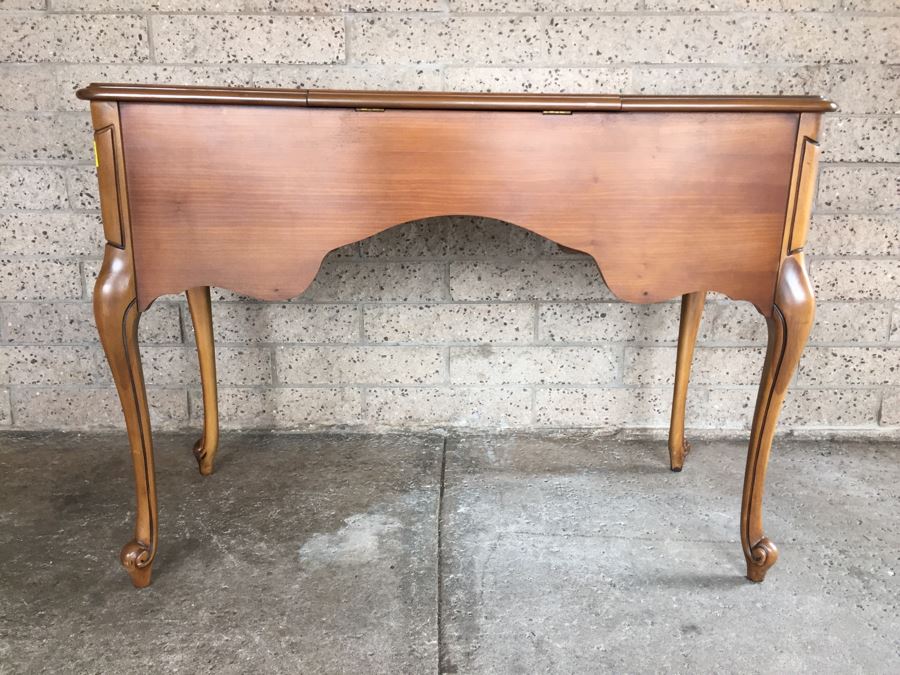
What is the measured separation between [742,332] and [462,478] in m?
0.93

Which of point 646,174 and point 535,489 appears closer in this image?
point 646,174

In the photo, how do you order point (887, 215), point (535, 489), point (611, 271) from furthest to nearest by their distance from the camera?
point (887, 215) → point (535, 489) → point (611, 271)

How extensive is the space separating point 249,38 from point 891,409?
6.90 ft

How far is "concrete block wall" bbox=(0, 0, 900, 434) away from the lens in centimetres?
197

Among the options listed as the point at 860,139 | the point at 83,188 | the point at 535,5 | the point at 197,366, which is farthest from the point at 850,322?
the point at 83,188

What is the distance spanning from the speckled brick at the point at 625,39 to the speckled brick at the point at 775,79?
0.9 inches

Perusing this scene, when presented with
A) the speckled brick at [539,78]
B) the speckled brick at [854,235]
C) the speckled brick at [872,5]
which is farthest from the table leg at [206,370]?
the speckled brick at [872,5]

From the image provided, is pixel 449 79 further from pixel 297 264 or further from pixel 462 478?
pixel 462 478

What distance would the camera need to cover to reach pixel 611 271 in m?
1.37

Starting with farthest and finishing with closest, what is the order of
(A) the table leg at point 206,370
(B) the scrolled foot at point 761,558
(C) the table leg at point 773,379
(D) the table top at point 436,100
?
(A) the table leg at point 206,370
(B) the scrolled foot at point 761,558
(C) the table leg at point 773,379
(D) the table top at point 436,100

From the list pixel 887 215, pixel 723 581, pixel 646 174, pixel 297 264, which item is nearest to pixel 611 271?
pixel 646 174

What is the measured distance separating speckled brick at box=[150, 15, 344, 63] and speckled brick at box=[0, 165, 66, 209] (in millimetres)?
454

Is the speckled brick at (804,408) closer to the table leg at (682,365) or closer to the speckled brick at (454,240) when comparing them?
the table leg at (682,365)

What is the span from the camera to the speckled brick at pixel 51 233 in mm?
2096
